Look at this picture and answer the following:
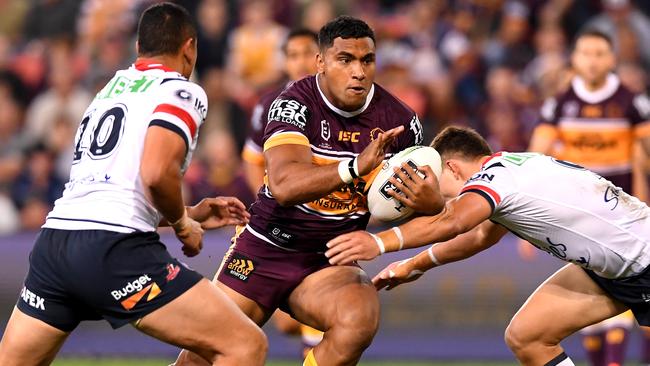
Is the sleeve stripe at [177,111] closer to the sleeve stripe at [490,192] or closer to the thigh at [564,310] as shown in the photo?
the sleeve stripe at [490,192]

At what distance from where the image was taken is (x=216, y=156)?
1341cm

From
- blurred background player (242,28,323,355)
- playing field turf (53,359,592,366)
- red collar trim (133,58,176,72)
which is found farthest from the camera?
playing field turf (53,359,592,366)

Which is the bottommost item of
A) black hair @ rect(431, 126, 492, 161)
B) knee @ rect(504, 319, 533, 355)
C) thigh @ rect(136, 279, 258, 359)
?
knee @ rect(504, 319, 533, 355)

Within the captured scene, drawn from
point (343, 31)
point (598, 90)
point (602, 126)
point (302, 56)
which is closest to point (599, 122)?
point (602, 126)

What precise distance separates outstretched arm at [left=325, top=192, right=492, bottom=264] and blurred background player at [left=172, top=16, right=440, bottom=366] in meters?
0.38

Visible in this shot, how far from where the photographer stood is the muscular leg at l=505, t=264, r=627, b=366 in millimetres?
7387

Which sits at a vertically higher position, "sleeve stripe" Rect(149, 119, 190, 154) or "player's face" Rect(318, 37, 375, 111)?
"player's face" Rect(318, 37, 375, 111)

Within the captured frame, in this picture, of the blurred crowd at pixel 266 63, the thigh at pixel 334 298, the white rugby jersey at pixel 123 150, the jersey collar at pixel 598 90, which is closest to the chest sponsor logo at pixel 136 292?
the white rugby jersey at pixel 123 150

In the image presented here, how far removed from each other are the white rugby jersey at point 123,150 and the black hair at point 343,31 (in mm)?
1260

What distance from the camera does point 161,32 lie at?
650 cm

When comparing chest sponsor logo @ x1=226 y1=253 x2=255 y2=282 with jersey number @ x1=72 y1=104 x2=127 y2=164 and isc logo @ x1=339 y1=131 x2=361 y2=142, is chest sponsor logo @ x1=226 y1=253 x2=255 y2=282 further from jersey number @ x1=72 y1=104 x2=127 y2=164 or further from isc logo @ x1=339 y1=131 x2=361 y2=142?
jersey number @ x1=72 y1=104 x2=127 y2=164

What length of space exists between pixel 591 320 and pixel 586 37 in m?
3.91

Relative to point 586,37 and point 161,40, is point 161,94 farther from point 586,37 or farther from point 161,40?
point 586,37

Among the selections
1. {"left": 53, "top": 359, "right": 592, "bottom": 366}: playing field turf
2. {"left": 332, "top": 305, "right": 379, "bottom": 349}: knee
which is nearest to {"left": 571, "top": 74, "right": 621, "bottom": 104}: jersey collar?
{"left": 53, "top": 359, "right": 592, "bottom": 366}: playing field turf
